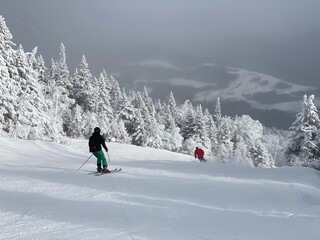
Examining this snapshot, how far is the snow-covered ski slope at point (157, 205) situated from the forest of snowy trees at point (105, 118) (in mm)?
8864

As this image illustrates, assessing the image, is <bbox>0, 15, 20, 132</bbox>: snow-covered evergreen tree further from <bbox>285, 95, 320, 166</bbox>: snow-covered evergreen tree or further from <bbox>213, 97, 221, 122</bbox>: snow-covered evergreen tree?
<bbox>213, 97, 221, 122</bbox>: snow-covered evergreen tree

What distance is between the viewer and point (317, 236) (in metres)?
7.95

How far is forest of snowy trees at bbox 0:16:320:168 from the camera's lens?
35406 millimetres

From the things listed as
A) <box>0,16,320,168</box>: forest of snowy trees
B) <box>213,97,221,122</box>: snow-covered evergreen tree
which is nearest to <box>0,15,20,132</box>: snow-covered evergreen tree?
<box>0,16,320,168</box>: forest of snowy trees

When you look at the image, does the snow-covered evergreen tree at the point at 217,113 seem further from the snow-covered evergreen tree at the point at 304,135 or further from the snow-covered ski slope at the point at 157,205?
the snow-covered ski slope at the point at 157,205

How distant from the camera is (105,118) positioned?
62688mm

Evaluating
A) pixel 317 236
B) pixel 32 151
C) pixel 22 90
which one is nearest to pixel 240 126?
pixel 22 90

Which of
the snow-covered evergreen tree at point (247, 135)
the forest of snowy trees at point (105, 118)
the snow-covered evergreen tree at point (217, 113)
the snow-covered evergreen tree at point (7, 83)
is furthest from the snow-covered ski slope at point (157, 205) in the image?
the snow-covered evergreen tree at point (217, 113)

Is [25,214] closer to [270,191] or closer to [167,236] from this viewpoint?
Result: [167,236]

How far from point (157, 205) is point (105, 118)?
174 feet

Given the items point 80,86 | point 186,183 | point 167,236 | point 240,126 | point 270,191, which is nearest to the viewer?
point 167,236

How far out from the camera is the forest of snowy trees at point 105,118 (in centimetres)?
3541

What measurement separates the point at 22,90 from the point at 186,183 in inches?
1050

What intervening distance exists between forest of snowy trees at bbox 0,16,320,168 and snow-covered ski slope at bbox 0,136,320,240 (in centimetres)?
886
